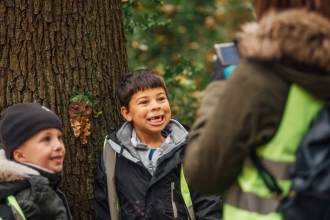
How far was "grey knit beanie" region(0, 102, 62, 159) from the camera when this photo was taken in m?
3.22

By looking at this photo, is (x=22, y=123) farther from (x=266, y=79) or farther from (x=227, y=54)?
(x=266, y=79)

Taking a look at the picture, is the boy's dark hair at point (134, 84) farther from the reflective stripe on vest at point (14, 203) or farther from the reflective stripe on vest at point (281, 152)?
the reflective stripe on vest at point (281, 152)

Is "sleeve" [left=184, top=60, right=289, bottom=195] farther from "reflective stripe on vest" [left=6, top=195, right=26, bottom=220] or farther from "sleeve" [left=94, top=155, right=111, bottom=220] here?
"sleeve" [left=94, top=155, right=111, bottom=220]

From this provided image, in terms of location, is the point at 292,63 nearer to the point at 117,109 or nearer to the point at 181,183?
the point at 181,183

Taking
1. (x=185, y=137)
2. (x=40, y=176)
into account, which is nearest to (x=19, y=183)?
(x=40, y=176)

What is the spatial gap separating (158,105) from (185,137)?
279mm

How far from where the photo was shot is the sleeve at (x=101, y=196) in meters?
3.88

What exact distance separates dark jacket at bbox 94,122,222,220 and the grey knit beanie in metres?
0.67

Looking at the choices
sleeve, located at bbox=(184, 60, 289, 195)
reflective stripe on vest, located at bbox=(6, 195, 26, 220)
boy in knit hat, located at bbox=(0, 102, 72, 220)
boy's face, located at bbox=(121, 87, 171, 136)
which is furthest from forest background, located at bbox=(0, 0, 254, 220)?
sleeve, located at bbox=(184, 60, 289, 195)

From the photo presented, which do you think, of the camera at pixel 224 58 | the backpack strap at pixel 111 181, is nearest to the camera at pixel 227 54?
the camera at pixel 224 58

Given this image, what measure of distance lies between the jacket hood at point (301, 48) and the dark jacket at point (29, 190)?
1.39 metres

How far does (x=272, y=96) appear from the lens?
2213mm

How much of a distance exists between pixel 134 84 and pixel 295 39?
1.90 m

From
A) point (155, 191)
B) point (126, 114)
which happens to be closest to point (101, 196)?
point (155, 191)
